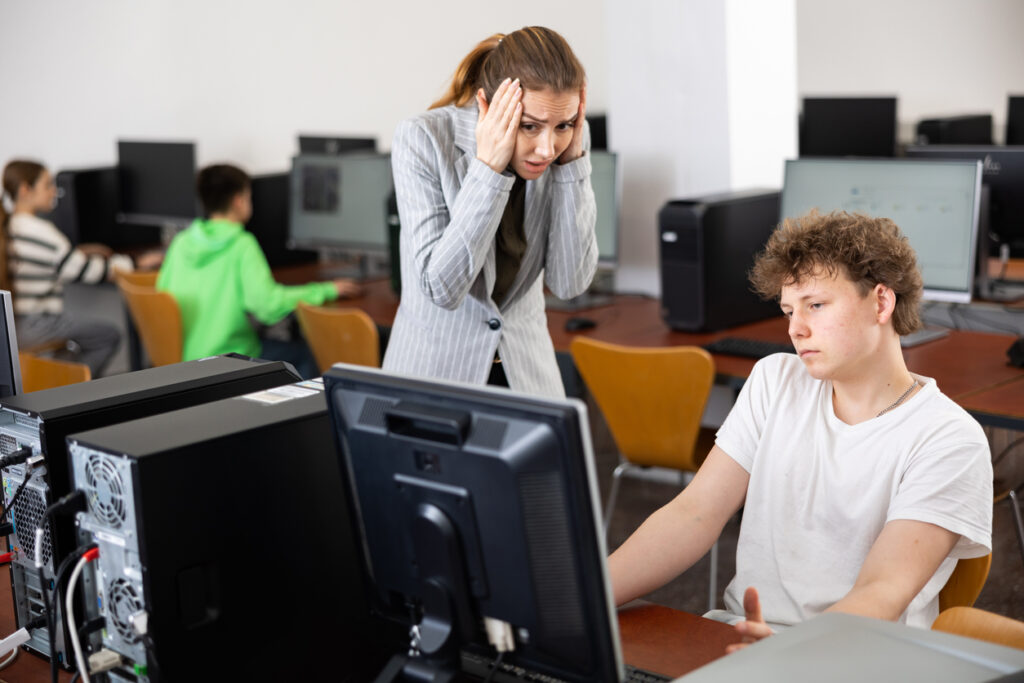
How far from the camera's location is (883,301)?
1529 mm

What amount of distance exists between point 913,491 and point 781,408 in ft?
0.77

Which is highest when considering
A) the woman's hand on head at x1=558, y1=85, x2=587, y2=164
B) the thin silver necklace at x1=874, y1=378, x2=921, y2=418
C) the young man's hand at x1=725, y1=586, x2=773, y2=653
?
the woman's hand on head at x1=558, y1=85, x2=587, y2=164

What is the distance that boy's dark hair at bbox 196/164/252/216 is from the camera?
13.4ft

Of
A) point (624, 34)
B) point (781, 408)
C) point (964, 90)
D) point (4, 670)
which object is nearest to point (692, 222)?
point (624, 34)

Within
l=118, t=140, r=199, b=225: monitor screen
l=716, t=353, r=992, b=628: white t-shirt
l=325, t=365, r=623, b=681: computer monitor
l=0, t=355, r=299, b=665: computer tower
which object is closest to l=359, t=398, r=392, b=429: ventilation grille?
l=325, t=365, r=623, b=681: computer monitor

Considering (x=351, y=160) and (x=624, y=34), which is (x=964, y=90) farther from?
(x=351, y=160)

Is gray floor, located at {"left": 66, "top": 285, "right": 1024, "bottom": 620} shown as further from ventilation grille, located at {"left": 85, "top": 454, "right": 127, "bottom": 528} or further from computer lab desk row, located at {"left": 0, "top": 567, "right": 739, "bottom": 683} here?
ventilation grille, located at {"left": 85, "top": 454, "right": 127, "bottom": 528}

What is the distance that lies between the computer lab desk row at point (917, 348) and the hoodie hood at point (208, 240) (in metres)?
0.45

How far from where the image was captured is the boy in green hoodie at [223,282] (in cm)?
401

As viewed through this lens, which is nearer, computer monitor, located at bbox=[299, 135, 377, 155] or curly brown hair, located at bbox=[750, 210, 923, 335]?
curly brown hair, located at bbox=[750, 210, 923, 335]

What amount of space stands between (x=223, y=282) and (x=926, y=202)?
2.32 m

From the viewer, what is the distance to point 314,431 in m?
1.39

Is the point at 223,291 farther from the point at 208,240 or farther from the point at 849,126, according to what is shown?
the point at 849,126

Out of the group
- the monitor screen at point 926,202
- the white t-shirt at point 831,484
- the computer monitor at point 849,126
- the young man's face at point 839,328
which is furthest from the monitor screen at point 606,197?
the computer monitor at point 849,126
